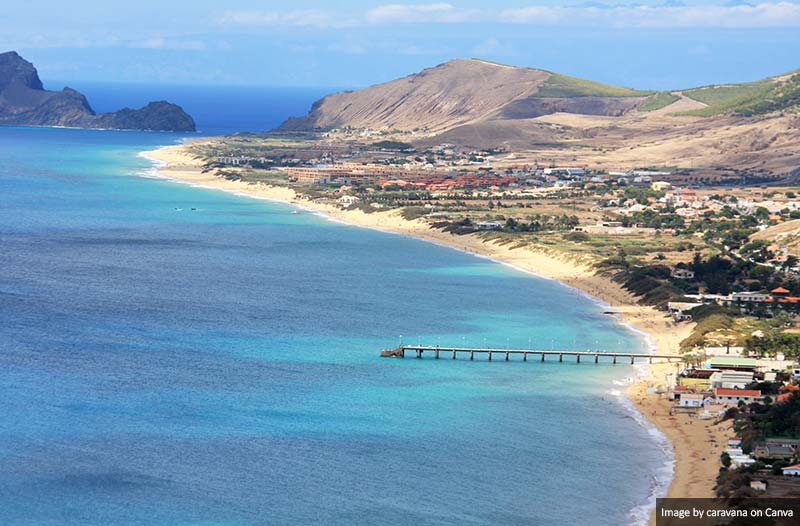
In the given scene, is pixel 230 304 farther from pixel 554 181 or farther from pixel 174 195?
pixel 554 181

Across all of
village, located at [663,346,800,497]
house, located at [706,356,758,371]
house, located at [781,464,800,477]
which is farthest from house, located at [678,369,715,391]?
house, located at [781,464,800,477]

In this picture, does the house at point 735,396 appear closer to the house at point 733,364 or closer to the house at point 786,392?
the house at point 786,392

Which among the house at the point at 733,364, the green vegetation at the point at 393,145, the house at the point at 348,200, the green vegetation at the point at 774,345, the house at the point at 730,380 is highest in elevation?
the green vegetation at the point at 393,145

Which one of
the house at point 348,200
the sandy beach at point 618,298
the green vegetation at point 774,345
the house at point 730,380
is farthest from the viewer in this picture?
the house at point 348,200

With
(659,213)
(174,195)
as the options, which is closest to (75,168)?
(174,195)

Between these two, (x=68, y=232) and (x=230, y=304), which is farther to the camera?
(x=68, y=232)

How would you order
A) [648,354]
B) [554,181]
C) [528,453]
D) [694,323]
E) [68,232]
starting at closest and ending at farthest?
[528,453] < [648,354] < [694,323] < [68,232] < [554,181]

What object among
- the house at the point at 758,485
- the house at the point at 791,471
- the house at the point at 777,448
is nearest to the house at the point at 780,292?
the house at the point at 777,448
